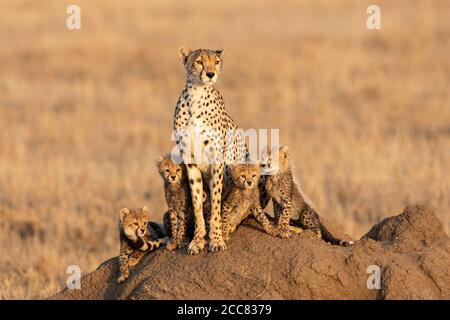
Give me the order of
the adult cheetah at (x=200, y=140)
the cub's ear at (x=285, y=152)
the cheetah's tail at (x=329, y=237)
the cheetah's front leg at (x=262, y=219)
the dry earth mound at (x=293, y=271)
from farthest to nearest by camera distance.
→ 1. the cub's ear at (x=285, y=152)
2. the cheetah's tail at (x=329, y=237)
3. the cheetah's front leg at (x=262, y=219)
4. the adult cheetah at (x=200, y=140)
5. the dry earth mound at (x=293, y=271)

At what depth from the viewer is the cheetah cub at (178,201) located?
6.79m

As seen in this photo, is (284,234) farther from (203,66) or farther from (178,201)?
(203,66)

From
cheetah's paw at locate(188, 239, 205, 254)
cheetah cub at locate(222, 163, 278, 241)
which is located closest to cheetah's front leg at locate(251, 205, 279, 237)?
cheetah cub at locate(222, 163, 278, 241)

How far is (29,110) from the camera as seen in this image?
16750 mm

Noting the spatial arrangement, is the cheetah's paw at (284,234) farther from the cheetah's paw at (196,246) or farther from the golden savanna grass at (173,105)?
the golden savanna grass at (173,105)

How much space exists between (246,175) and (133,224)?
2.70ft

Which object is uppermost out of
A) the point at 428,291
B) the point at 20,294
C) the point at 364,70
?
the point at 364,70

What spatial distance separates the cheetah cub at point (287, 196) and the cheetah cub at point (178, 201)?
1.62 feet

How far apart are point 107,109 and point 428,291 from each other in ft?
37.3

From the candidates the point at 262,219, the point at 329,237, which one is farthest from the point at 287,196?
the point at 329,237

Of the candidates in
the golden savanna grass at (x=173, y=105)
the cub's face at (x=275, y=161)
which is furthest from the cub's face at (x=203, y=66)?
the golden savanna grass at (x=173, y=105)

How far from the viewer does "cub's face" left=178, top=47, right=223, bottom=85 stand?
6.50 meters
